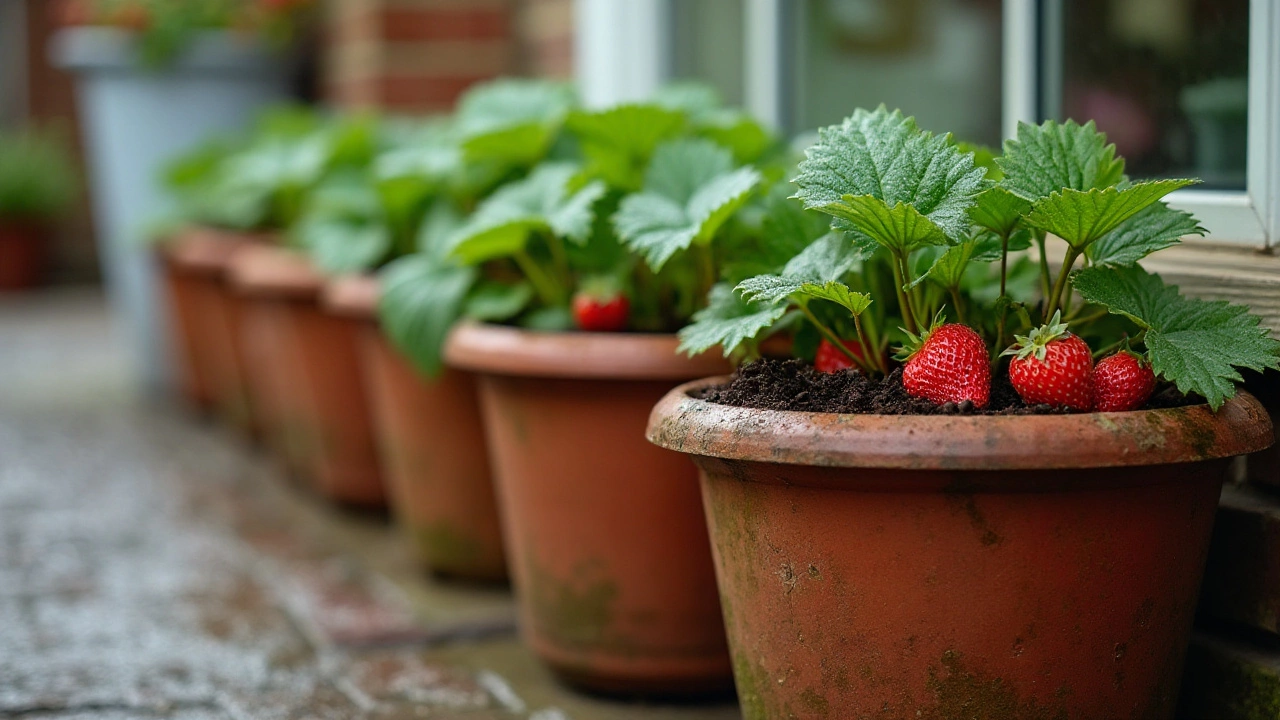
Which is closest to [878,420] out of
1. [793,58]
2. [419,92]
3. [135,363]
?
[793,58]

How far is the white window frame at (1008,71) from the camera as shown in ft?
5.50

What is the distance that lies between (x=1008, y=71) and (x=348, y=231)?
144 centimetres

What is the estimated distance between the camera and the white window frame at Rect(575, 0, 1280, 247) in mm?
1676

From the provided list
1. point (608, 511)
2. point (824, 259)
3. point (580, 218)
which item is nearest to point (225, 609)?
point (608, 511)

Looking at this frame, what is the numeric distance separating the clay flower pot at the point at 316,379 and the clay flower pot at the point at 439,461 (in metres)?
0.42

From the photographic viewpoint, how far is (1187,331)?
1.50 metres

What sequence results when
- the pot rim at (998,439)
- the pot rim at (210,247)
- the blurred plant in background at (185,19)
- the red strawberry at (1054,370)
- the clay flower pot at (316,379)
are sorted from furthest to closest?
the blurred plant in background at (185,19) < the pot rim at (210,247) < the clay flower pot at (316,379) < the red strawberry at (1054,370) < the pot rim at (998,439)

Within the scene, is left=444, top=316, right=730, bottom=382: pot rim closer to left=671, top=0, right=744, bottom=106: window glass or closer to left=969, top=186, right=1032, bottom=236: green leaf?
left=969, top=186, right=1032, bottom=236: green leaf

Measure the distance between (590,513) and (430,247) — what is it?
75 centimetres

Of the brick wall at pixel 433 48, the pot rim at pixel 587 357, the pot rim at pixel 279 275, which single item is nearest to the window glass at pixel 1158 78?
the pot rim at pixel 587 357

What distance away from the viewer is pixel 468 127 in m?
2.49

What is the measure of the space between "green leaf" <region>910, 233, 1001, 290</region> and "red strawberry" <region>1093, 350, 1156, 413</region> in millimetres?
166

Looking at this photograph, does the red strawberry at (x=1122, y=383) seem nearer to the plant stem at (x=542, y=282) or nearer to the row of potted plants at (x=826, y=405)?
the row of potted plants at (x=826, y=405)

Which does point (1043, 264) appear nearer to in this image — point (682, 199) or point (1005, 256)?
point (1005, 256)
